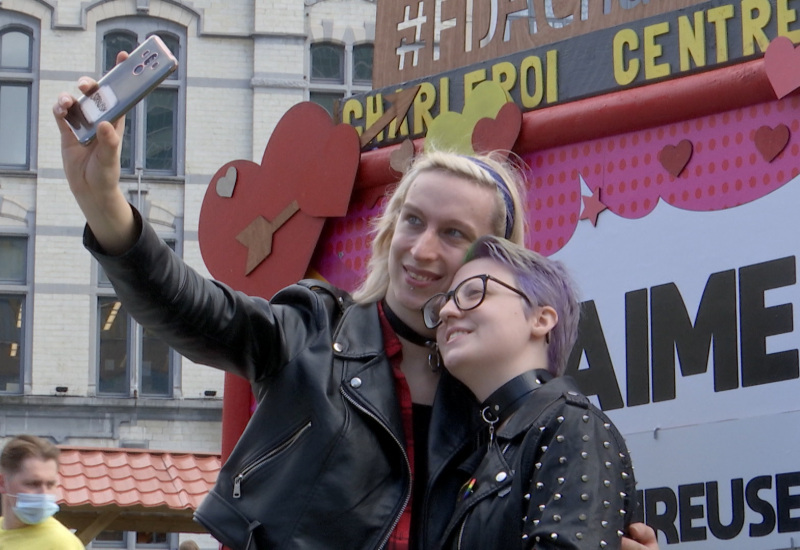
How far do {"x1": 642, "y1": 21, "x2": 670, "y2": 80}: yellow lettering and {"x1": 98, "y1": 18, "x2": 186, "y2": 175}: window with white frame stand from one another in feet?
55.9

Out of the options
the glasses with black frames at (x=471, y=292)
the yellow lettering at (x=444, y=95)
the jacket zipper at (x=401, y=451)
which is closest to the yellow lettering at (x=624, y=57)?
the yellow lettering at (x=444, y=95)

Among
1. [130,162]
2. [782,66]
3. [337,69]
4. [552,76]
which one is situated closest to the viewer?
[782,66]

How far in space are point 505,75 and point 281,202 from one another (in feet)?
3.42

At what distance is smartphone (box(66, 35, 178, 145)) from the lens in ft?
7.51

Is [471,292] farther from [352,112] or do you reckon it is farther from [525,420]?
[352,112]

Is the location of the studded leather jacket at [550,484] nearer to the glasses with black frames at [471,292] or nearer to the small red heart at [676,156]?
the glasses with black frames at [471,292]

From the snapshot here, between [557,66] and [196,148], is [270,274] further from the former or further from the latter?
[196,148]

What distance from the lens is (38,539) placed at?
15.6ft

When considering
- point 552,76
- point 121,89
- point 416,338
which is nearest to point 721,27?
point 552,76

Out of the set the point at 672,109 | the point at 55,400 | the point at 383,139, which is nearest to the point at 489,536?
the point at 672,109

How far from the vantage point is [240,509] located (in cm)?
255

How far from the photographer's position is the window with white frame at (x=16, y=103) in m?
20.3

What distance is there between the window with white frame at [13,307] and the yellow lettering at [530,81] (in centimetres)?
1691

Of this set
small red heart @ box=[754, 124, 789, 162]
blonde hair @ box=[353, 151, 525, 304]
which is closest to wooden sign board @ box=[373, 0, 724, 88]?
small red heart @ box=[754, 124, 789, 162]
